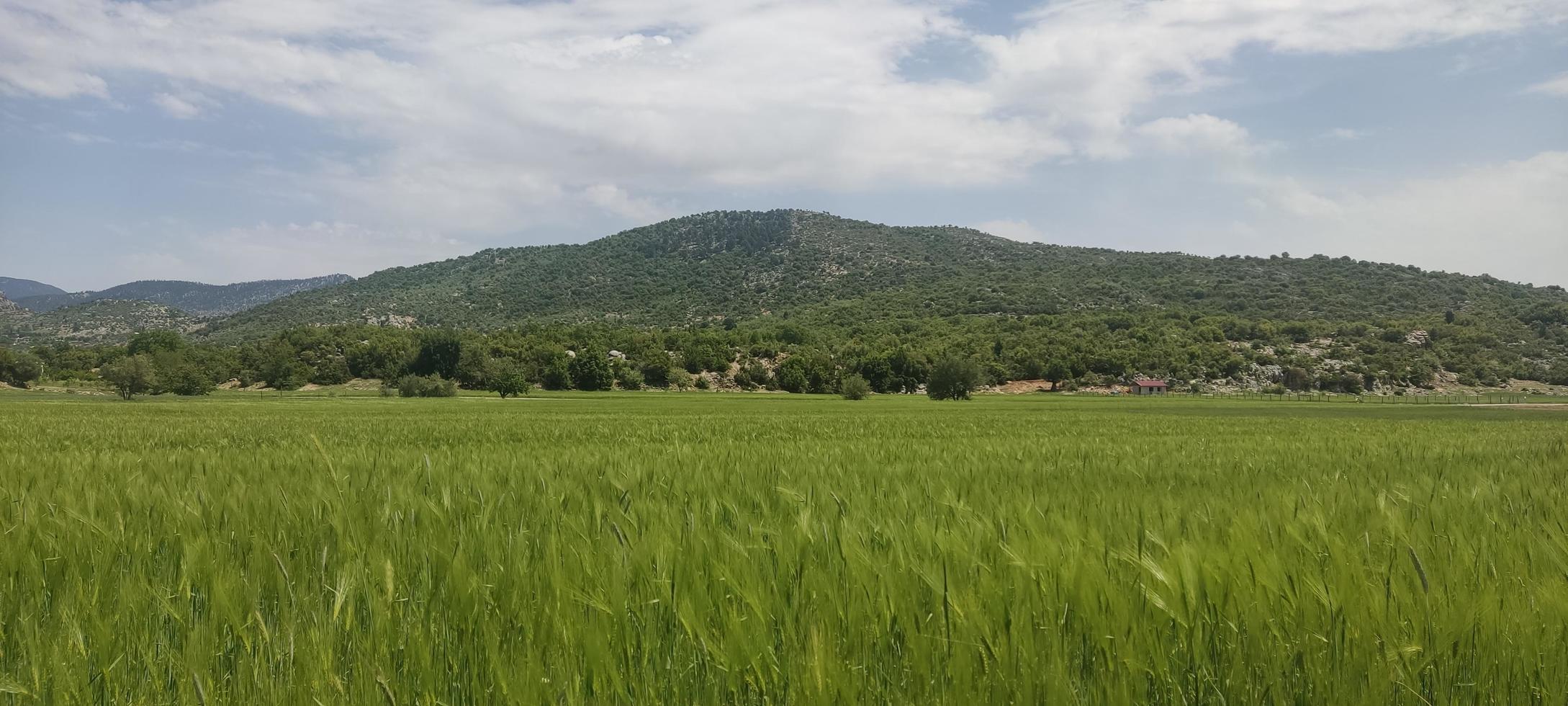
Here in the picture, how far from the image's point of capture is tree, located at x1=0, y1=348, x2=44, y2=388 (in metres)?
75.4

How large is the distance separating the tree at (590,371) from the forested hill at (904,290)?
58031mm

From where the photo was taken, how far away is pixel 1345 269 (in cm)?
15938

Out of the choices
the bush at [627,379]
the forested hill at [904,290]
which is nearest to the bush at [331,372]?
the bush at [627,379]

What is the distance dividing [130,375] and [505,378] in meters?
26.6

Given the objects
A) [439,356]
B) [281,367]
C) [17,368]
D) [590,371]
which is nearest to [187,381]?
[281,367]

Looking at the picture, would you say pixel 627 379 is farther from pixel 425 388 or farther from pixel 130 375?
pixel 130 375

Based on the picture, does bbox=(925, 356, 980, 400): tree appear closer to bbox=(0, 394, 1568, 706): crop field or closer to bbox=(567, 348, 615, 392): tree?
bbox=(567, 348, 615, 392): tree

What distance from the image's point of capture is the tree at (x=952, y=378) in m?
65.1

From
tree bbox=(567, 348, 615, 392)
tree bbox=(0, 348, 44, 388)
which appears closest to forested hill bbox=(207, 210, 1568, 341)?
tree bbox=(567, 348, 615, 392)

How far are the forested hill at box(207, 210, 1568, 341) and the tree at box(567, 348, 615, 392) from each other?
5803cm

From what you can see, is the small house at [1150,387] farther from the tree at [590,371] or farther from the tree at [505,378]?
the tree at [505,378]

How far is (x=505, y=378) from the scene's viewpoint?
229 ft

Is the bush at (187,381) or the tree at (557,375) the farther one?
the tree at (557,375)

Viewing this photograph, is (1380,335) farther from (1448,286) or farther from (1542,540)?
(1542,540)
